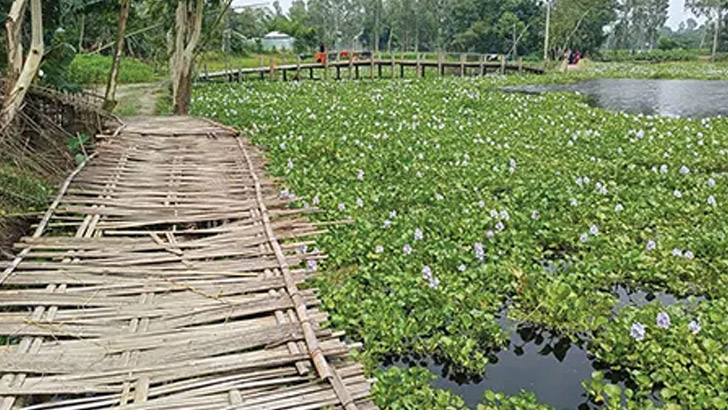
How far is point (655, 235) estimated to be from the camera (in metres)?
5.10

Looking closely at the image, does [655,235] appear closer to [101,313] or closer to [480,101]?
[101,313]

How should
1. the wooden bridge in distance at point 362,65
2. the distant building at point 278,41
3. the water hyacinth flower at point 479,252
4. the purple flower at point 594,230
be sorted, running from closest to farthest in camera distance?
the water hyacinth flower at point 479,252 → the purple flower at point 594,230 → the wooden bridge in distance at point 362,65 → the distant building at point 278,41

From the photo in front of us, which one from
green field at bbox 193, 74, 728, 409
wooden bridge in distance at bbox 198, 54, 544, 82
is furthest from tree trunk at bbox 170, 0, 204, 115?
wooden bridge in distance at bbox 198, 54, 544, 82

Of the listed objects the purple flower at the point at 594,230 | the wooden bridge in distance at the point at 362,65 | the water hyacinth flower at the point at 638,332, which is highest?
the wooden bridge in distance at the point at 362,65

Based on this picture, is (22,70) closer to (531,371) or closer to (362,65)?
(531,371)

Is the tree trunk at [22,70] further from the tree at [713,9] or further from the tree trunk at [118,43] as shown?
the tree at [713,9]

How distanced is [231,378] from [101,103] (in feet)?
25.4

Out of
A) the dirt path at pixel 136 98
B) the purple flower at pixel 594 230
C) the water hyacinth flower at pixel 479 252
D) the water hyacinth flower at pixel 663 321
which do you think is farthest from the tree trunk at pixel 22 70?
the dirt path at pixel 136 98

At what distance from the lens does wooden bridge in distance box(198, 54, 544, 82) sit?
2533cm

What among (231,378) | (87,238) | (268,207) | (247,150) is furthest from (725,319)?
(247,150)

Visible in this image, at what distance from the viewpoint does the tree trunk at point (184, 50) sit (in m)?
11.4

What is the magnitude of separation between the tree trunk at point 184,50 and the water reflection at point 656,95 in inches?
422

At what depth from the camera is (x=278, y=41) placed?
4831cm

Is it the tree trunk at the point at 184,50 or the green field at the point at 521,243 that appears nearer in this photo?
the green field at the point at 521,243
